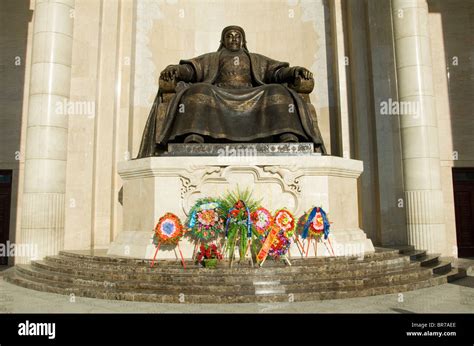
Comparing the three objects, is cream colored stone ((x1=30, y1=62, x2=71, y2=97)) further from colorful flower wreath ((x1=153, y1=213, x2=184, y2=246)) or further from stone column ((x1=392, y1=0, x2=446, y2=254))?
stone column ((x1=392, y1=0, x2=446, y2=254))

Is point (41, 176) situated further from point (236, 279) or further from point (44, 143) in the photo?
point (236, 279)

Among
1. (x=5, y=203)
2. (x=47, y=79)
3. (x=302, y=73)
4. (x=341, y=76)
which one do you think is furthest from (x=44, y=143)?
(x=341, y=76)

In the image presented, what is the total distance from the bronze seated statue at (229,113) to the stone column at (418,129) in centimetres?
250

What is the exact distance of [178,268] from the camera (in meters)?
6.11

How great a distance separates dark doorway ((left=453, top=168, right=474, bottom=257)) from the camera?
1137 centimetres

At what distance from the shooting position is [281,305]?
509cm

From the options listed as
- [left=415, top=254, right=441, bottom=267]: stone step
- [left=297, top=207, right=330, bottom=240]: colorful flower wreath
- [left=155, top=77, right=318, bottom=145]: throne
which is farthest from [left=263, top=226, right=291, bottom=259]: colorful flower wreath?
[left=155, top=77, right=318, bottom=145]: throne

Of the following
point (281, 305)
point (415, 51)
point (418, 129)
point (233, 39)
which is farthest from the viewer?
point (233, 39)

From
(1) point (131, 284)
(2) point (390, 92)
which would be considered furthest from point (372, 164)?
(1) point (131, 284)

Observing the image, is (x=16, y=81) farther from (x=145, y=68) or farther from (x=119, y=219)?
(x=119, y=219)

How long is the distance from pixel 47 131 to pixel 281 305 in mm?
6479

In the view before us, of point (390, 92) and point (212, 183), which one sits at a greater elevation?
point (390, 92)

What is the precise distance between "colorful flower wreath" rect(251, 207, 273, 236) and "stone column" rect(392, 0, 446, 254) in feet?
14.7
